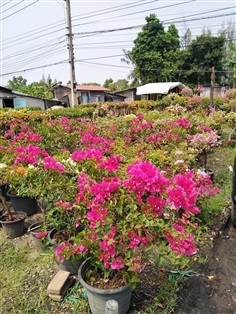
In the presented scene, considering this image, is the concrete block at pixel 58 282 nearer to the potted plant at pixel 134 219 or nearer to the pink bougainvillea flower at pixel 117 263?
the potted plant at pixel 134 219

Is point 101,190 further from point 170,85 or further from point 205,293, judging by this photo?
point 170,85

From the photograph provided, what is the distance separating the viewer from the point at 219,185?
4586mm

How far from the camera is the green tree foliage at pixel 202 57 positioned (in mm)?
25953

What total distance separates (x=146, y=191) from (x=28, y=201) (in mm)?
2545

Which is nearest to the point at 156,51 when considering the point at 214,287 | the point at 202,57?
the point at 202,57

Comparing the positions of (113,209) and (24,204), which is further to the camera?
(24,204)

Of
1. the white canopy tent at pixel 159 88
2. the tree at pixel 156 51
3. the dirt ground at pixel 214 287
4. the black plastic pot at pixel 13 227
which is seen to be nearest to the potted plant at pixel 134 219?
the dirt ground at pixel 214 287

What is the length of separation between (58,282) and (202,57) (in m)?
28.4

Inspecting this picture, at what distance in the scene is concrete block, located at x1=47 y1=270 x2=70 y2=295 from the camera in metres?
2.13

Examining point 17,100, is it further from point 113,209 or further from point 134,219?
point 134,219

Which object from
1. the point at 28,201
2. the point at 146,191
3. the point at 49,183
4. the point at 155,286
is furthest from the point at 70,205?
the point at 28,201

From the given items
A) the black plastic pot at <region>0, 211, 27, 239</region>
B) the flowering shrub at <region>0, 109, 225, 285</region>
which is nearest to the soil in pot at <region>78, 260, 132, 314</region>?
the flowering shrub at <region>0, 109, 225, 285</region>

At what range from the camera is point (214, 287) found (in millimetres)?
2275

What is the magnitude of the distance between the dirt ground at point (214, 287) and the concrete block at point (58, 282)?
943 mm
